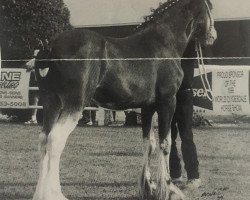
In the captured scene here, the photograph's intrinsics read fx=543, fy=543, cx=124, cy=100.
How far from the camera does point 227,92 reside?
13.3 m

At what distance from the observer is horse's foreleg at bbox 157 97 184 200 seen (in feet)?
18.4

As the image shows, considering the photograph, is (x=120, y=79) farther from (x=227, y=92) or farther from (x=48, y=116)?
(x=227, y=92)

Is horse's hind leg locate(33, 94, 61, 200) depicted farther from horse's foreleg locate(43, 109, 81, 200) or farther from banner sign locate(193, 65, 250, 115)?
banner sign locate(193, 65, 250, 115)

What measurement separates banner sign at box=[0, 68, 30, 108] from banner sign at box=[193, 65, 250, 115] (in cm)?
462

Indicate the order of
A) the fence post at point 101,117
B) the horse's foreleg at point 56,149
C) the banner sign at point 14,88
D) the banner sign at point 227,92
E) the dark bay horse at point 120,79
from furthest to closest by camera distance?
the banner sign at point 14,88, the fence post at point 101,117, the banner sign at point 227,92, the dark bay horse at point 120,79, the horse's foreleg at point 56,149

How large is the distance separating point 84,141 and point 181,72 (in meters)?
5.01

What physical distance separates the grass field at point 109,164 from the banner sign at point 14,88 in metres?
2.40

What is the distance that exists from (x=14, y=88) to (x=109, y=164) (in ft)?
25.1

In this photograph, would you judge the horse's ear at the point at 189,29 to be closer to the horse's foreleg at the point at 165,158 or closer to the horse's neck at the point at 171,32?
the horse's neck at the point at 171,32

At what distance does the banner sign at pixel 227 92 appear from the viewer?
13211 millimetres

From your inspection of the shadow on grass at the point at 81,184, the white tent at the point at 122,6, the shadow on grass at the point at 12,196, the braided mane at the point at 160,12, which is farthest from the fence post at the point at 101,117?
the shadow on grass at the point at 12,196

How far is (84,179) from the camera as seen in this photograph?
21.9ft

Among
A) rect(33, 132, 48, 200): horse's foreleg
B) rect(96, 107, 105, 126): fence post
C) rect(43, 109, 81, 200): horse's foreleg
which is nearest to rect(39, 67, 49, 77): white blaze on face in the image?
rect(43, 109, 81, 200): horse's foreleg

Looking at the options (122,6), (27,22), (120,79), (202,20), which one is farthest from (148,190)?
(27,22)
